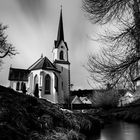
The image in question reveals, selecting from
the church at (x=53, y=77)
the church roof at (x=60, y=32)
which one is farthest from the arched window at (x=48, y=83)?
the church roof at (x=60, y=32)

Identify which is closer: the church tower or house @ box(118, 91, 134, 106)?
house @ box(118, 91, 134, 106)

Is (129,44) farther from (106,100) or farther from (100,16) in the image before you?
(106,100)

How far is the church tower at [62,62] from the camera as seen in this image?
35.5 meters

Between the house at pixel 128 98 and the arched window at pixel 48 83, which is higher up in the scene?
the arched window at pixel 48 83

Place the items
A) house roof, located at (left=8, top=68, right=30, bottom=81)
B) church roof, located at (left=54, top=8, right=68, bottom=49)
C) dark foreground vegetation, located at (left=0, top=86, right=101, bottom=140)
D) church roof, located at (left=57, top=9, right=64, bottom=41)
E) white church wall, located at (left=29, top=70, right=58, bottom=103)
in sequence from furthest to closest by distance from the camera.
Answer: house roof, located at (left=8, top=68, right=30, bottom=81) < church roof, located at (left=57, top=9, right=64, bottom=41) < church roof, located at (left=54, top=8, right=68, bottom=49) < white church wall, located at (left=29, top=70, right=58, bottom=103) < dark foreground vegetation, located at (left=0, top=86, right=101, bottom=140)

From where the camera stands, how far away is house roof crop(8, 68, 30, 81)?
42719 mm

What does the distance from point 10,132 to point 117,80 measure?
3428 mm

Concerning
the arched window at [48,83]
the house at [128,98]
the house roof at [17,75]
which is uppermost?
Answer: the house roof at [17,75]

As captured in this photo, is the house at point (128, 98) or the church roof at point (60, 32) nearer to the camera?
the house at point (128, 98)

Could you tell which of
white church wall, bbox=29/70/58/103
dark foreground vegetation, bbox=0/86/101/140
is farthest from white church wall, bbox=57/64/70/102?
dark foreground vegetation, bbox=0/86/101/140

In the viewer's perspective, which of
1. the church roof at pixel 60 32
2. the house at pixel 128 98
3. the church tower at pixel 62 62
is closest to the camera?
the house at pixel 128 98

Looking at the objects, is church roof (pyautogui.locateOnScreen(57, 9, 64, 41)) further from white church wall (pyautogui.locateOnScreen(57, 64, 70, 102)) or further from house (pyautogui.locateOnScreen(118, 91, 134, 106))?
house (pyautogui.locateOnScreen(118, 91, 134, 106))

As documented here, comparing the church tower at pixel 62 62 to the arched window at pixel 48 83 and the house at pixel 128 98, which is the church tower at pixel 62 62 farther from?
the house at pixel 128 98

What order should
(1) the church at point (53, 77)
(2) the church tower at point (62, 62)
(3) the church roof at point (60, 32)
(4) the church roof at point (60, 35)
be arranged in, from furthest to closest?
(3) the church roof at point (60, 32) < (4) the church roof at point (60, 35) < (2) the church tower at point (62, 62) < (1) the church at point (53, 77)
